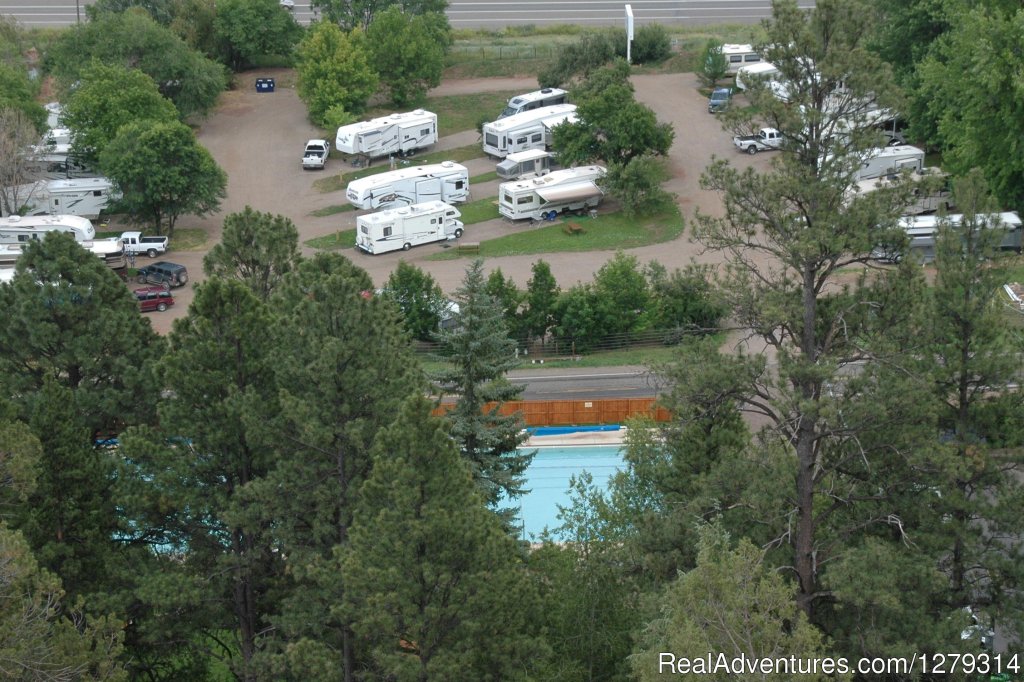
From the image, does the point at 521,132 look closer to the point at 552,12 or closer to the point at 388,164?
the point at 388,164

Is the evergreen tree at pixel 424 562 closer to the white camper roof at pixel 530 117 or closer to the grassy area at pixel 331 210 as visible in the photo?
the grassy area at pixel 331 210

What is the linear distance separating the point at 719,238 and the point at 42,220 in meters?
37.8

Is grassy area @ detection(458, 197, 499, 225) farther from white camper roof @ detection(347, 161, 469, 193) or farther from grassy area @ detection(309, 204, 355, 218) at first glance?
grassy area @ detection(309, 204, 355, 218)

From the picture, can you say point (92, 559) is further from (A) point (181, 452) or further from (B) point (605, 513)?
(B) point (605, 513)

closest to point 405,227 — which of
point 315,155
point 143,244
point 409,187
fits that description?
point 409,187

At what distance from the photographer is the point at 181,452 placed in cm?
2495

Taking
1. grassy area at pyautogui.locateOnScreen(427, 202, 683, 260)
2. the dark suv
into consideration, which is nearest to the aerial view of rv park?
grassy area at pyautogui.locateOnScreen(427, 202, 683, 260)

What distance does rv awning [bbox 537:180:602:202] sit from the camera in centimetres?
5597

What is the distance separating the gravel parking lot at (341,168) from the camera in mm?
52875

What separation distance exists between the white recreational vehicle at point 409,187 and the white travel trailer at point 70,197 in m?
9.53

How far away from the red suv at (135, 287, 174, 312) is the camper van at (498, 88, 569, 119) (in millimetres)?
18952

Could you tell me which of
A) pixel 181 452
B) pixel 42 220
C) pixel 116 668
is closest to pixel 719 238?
pixel 181 452

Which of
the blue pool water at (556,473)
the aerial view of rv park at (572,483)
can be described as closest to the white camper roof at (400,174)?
the blue pool water at (556,473)

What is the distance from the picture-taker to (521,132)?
61.2 metres
